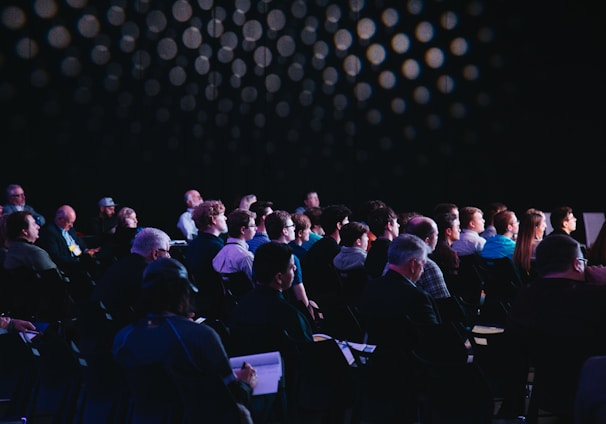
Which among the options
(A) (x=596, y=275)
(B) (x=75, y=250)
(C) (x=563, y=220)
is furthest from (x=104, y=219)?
(A) (x=596, y=275)

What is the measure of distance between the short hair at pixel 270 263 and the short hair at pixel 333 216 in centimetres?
250

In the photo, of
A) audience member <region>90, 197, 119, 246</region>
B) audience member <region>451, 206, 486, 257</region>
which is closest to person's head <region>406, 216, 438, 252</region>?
audience member <region>451, 206, 486, 257</region>

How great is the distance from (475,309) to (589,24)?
8116 millimetres

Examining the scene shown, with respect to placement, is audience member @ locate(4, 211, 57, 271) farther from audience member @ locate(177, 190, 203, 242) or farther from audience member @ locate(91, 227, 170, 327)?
audience member @ locate(177, 190, 203, 242)

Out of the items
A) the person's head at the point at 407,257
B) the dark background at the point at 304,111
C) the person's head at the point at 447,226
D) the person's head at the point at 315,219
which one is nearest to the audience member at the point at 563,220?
the person's head at the point at 447,226

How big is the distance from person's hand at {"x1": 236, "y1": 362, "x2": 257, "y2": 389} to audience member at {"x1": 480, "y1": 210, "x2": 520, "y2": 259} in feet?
12.6

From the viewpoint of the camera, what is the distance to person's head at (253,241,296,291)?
396cm

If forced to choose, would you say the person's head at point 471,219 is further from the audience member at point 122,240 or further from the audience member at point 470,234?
the audience member at point 122,240

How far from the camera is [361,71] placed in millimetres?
12484

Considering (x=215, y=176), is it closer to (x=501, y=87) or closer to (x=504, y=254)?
(x=501, y=87)

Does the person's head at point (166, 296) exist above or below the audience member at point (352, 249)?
above

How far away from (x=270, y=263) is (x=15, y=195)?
7.28 metres

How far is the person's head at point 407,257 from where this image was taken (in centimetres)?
426

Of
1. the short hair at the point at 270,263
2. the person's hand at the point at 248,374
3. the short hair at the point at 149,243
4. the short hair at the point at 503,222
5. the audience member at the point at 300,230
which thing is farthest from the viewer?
the short hair at the point at 503,222
